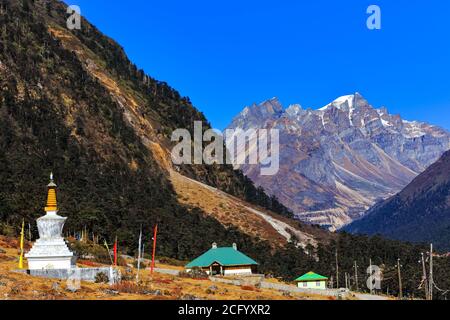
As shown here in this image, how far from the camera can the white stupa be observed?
53812 millimetres

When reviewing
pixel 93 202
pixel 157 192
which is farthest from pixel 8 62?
pixel 93 202

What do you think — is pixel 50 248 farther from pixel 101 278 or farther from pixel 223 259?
pixel 223 259

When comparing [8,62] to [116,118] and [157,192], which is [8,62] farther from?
[157,192]

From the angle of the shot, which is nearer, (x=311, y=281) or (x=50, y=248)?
(x=50, y=248)

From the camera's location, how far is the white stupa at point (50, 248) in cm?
5381

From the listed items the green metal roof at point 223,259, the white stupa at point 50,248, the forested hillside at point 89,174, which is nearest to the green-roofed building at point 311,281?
the green metal roof at point 223,259

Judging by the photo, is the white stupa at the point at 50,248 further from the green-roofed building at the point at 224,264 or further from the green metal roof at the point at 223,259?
the green metal roof at the point at 223,259

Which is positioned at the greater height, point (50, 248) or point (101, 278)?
point (50, 248)

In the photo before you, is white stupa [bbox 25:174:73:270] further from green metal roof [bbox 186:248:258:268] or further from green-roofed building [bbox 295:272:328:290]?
green-roofed building [bbox 295:272:328:290]

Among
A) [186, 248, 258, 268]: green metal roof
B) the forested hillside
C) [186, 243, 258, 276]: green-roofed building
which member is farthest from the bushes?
the forested hillside

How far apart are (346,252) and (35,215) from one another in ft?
291

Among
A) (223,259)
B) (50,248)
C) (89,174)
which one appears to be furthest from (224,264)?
(89,174)

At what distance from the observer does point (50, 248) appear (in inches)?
2147

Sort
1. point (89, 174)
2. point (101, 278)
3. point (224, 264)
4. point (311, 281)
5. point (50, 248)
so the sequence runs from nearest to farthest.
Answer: point (101, 278), point (50, 248), point (224, 264), point (311, 281), point (89, 174)
